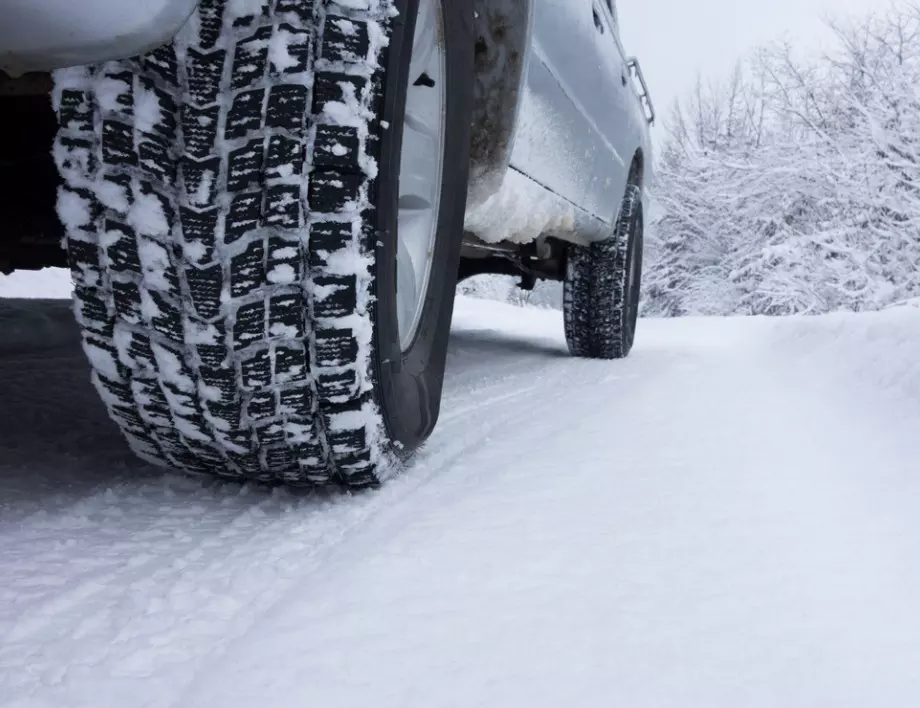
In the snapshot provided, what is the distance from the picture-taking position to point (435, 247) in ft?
3.73

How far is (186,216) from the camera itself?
0.74 m

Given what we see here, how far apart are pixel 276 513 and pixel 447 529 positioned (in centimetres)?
23

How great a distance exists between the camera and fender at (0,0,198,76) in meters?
0.53

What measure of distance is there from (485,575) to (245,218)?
0.46 metres

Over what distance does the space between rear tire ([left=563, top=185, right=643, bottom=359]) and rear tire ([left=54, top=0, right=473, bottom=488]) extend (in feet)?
6.16


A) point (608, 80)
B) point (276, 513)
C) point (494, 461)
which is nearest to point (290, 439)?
point (276, 513)

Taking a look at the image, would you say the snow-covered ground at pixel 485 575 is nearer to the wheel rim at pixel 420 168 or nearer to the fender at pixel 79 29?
the wheel rim at pixel 420 168

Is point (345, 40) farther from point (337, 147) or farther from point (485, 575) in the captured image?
point (485, 575)

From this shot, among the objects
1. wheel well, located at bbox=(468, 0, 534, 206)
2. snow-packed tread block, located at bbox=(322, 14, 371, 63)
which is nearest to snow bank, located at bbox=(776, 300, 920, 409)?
wheel well, located at bbox=(468, 0, 534, 206)

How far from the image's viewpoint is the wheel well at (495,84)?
1.20 metres

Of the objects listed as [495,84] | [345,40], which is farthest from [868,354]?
[345,40]

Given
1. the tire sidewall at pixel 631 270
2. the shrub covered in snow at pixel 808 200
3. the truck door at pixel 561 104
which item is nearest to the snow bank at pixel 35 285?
the tire sidewall at pixel 631 270

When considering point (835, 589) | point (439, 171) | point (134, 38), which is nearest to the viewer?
point (134, 38)

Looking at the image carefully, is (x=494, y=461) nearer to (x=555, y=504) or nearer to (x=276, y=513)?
(x=555, y=504)
